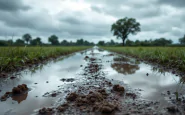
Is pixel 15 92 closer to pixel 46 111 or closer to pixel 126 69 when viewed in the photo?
pixel 46 111

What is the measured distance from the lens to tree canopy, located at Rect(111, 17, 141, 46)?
165ft

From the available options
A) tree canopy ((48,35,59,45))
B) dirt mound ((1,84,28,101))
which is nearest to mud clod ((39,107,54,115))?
dirt mound ((1,84,28,101))

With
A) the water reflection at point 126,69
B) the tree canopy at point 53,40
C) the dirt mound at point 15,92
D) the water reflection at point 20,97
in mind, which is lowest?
the water reflection at point 126,69

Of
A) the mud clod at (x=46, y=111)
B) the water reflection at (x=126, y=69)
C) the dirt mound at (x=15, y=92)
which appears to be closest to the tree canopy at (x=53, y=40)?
the water reflection at (x=126, y=69)

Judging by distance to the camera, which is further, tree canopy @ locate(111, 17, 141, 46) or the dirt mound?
tree canopy @ locate(111, 17, 141, 46)

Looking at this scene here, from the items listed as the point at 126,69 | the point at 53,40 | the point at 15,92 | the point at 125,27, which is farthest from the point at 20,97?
the point at 53,40

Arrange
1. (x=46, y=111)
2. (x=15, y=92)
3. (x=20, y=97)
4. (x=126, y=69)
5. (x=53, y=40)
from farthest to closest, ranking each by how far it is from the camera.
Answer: (x=53, y=40), (x=126, y=69), (x=15, y=92), (x=20, y=97), (x=46, y=111)

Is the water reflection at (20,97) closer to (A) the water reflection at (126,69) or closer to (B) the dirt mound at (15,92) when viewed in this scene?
(B) the dirt mound at (15,92)

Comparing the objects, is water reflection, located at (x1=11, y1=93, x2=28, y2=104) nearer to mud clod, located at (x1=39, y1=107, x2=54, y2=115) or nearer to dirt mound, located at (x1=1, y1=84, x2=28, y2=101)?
dirt mound, located at (x1=1, y1=84, x2=28, y2=101)

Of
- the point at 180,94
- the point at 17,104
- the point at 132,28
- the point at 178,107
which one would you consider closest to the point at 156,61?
the point at 180,94

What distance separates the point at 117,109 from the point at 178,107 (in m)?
0.91

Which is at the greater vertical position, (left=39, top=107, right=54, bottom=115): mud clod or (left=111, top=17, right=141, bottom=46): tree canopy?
(left=111, top=17, right=141, bottom=46): tree canopy

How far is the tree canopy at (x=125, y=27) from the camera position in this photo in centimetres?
5031

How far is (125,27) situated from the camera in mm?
50344
